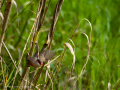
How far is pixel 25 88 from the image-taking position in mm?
1070

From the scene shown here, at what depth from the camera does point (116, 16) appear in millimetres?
2354

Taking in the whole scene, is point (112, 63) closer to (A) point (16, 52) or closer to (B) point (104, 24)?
(B) point (104, 24)

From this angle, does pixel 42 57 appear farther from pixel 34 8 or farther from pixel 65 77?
pixel 34 8

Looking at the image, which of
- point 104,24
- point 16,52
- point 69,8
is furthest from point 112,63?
point 16,52

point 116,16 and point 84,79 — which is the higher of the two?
point 116,16

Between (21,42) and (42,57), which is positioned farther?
(21,42)

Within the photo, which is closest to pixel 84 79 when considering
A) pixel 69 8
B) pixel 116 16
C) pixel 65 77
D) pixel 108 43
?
pixel 65 77

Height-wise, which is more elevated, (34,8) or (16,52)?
(34,8)

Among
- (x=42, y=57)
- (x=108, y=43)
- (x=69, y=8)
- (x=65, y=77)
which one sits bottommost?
(x=65, y=77)

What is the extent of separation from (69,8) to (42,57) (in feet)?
4.04

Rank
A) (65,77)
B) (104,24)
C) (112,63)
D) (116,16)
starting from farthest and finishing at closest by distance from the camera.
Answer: (116,16) < (104,24) < (112,63) < (65,77)

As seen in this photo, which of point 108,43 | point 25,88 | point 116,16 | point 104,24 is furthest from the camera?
point 116,16

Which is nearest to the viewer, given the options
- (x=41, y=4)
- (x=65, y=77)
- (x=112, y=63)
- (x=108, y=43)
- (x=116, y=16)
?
(x=41, y=4)

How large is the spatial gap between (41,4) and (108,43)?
120 centimetres
